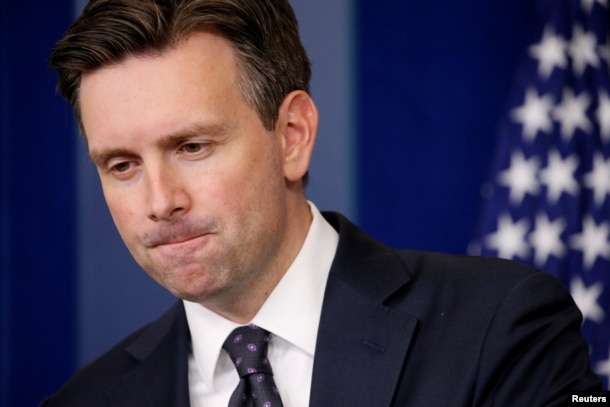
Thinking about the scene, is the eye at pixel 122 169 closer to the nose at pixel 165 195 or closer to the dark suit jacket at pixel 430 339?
the nose at pixel 165 195

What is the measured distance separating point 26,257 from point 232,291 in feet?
6.71

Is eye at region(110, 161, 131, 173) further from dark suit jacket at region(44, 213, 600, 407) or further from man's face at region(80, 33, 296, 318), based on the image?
dark suit jacket at region(44, 213, 600, 407)

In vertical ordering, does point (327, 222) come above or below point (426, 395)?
above

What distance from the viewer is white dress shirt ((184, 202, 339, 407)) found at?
2.23m

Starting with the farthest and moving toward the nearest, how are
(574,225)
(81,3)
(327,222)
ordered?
1. (81,3)
2. (574,225)
3. (327,222)

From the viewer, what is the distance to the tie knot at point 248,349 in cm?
221

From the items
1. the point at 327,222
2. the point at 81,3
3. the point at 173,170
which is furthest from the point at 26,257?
the point at 173,170

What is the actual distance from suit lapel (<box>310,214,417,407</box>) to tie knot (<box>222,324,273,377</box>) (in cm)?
12

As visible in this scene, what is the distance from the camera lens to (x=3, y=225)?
161 inches

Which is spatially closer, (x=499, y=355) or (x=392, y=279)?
(x=499, y=355)

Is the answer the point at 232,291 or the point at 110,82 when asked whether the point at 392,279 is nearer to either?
the point at 232,291

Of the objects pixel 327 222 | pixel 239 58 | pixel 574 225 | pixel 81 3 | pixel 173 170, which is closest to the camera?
pixel 173 170

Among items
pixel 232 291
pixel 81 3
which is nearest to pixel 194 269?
pixel 232 291

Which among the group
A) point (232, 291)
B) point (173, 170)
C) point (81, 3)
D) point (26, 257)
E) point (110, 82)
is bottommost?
point (26, 257)
